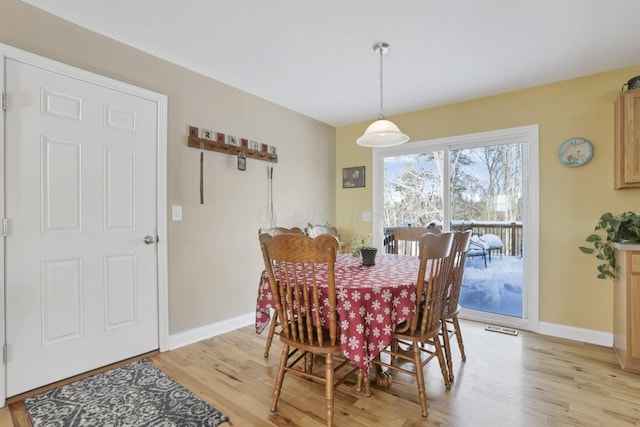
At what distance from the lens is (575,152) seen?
2836 millimetres

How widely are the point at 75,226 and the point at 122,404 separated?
3.93 ft

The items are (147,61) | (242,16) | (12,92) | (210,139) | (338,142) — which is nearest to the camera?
(12,92)

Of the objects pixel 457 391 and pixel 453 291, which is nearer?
pixel 457 391

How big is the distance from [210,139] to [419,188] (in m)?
2.49

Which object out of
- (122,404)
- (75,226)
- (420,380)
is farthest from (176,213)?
(420,380)

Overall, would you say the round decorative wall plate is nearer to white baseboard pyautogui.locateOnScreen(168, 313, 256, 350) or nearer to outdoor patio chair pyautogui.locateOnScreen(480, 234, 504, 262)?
outdoor patio chair pyautogui.locateOnScreen(480, 234, 504, 262)

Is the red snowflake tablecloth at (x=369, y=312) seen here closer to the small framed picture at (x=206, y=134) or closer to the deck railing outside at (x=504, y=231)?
the small framed picture at (x=206, y=134)

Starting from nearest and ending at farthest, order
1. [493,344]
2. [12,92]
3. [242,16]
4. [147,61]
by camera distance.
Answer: [12,92] < [242,16] < [147,61] < [493,344]

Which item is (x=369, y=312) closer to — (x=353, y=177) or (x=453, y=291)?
(x=453, y=291)

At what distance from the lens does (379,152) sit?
4148 mm

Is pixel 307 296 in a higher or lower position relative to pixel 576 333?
higher

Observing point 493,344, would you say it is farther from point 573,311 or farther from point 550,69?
point 550,69

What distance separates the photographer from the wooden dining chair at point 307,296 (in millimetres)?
1481

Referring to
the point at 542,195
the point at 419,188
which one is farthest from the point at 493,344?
the point at 419,188
